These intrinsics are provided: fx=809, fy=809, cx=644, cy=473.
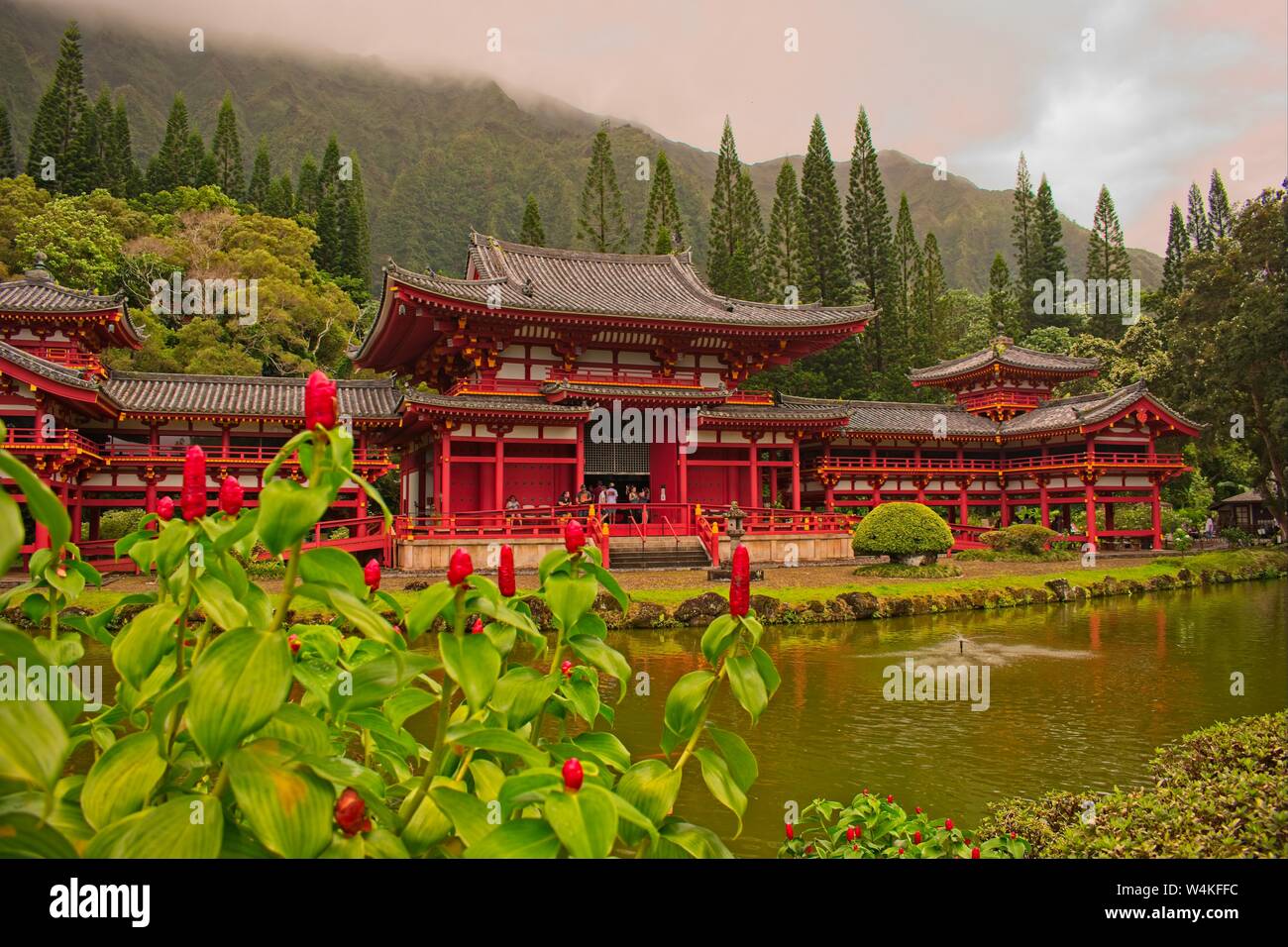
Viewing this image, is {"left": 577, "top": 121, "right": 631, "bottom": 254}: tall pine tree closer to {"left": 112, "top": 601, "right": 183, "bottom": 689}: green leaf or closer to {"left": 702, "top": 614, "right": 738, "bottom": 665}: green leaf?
{"left": 702, "top": 614, "right": 738, "bottom": 665}: green leaf

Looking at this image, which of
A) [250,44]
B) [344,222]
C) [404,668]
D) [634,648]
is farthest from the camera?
[250,44]

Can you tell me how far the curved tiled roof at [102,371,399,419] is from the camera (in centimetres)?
2467

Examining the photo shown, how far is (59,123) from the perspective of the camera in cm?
5147

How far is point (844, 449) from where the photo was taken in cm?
3328

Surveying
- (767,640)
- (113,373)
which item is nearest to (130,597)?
(767,640)

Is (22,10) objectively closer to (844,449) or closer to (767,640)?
(844,449)

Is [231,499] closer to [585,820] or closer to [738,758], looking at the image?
[585,820]

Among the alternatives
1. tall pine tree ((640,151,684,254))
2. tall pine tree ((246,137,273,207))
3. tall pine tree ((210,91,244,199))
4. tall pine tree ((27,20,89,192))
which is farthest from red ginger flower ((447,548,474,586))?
tall pine tree ((246,137,273,207))

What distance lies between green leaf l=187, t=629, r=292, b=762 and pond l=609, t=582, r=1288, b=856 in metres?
4.43

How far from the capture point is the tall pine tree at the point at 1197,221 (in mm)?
62750

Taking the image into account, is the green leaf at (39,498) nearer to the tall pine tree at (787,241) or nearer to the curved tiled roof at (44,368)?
the curved tiled roof at (44,368)

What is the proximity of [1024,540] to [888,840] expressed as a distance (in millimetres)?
25801

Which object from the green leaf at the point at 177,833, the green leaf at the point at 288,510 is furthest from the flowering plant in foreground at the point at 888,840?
the green leaf at the point at 288,510

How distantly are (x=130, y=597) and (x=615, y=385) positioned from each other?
2391cm
